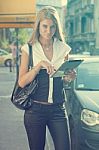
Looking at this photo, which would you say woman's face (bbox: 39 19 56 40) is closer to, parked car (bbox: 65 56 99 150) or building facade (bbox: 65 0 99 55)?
parked car (bbox: 65 56 99 150)

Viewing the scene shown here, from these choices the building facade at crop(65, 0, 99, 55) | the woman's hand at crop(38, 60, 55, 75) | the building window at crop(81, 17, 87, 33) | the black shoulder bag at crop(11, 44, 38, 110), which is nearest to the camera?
the woman's hand at crop(38, 60, 55, 75)

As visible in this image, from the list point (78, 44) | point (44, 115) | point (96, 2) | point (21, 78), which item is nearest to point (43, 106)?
point (44, 115)

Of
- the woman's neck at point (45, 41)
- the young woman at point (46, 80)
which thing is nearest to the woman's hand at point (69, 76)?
the young woman at point (46, 80)

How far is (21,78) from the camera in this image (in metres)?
2.80

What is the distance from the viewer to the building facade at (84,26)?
159 ft

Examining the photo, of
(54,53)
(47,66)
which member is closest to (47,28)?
(54,53)

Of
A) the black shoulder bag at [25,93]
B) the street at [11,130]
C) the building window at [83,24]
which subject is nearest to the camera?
the black shoulder bag at [25,93]

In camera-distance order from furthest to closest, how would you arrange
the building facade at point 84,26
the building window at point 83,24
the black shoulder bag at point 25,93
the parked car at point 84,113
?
the building window at point 83,24, the building facade at point 84,26, the parked car at point 84,113, the black shoulder bag at point 25,93

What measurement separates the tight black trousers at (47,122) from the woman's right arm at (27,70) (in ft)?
0.69

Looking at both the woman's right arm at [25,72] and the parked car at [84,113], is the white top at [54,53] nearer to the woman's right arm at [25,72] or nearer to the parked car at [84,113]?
the woman's right arm at [25,72]

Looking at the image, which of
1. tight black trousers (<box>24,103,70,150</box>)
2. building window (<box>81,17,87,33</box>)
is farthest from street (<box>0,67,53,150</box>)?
building window (<box>81,17,87,33</box>)

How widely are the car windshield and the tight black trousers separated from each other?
7.96 ft

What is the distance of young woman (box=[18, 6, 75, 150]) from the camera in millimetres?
2809

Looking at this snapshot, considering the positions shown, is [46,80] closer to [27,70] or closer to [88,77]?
[27,70]
